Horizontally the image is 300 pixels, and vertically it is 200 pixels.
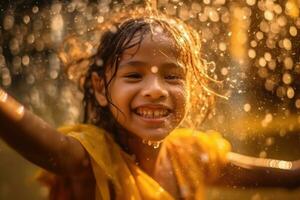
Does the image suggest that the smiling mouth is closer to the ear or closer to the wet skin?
the wet skin

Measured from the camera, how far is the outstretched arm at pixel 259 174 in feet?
8.20

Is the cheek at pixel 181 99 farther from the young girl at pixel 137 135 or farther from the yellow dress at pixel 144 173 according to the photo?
the yellow dress at pixel 144 173

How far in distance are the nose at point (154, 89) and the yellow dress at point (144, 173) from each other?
19cm

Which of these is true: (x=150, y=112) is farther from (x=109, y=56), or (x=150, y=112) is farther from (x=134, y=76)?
(x=109, y=56)

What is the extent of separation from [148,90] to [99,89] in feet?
0.87

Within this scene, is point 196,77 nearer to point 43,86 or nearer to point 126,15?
point 126,15

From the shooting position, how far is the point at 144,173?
2.22 meters

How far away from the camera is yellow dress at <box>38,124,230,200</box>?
2.02 m

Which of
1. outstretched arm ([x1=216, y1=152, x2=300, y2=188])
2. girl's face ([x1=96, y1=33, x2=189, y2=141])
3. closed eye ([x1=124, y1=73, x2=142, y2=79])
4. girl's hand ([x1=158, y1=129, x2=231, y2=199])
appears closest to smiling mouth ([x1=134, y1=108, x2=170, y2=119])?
girl's face ([x1=96, y1=33, x2=189, y2=141])

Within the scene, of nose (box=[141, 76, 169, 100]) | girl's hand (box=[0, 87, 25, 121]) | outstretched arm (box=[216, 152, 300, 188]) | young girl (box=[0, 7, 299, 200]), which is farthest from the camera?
outstretched arm (box=[216, 152, 300, 188])

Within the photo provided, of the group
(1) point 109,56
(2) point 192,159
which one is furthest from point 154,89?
(2) point 192,159

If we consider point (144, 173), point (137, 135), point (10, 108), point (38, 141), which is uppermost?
point (10, 108)

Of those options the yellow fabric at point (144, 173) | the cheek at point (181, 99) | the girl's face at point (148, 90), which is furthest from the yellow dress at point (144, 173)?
the cheek at point (181, 99)

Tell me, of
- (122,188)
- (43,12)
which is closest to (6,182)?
(43,12)
